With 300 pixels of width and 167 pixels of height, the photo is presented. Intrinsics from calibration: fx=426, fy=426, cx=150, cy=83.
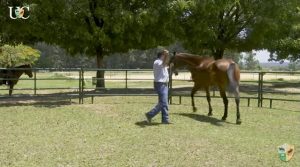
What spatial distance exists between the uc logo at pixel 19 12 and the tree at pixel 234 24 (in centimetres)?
734

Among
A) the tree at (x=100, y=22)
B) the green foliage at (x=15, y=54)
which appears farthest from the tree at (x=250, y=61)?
the tree at (x=100, y=22)

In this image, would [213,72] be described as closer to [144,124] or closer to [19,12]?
[144,124]

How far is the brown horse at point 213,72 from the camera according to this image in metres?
11.2

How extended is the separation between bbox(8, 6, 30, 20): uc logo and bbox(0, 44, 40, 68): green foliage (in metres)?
20.2

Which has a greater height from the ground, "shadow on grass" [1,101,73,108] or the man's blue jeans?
the man's blue jeans

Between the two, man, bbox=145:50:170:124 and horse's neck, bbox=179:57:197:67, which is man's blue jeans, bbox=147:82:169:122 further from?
horse's neck, bbox=179:57:197:67

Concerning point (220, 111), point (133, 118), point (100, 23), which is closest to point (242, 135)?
point (133, 118)

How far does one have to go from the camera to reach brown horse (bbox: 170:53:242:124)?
36.7ft

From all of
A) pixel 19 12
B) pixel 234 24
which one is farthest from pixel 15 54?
pixel 19 12

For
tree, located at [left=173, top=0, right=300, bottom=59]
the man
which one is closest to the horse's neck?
the man

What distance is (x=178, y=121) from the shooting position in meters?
10.8

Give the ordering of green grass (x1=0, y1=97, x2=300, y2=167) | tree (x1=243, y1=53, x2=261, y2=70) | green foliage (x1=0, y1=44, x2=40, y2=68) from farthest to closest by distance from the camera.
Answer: tree (x1=243, y1=53, x2=261, y2=70) → green foliage (x1=0, y1=44, x2=40, y2=68) → green grass (x1=0, y1=97, x2=300, y2=167)

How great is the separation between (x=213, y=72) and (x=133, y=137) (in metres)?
3.86

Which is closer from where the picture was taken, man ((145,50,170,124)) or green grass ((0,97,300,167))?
green grass ((0,97,300,167))
